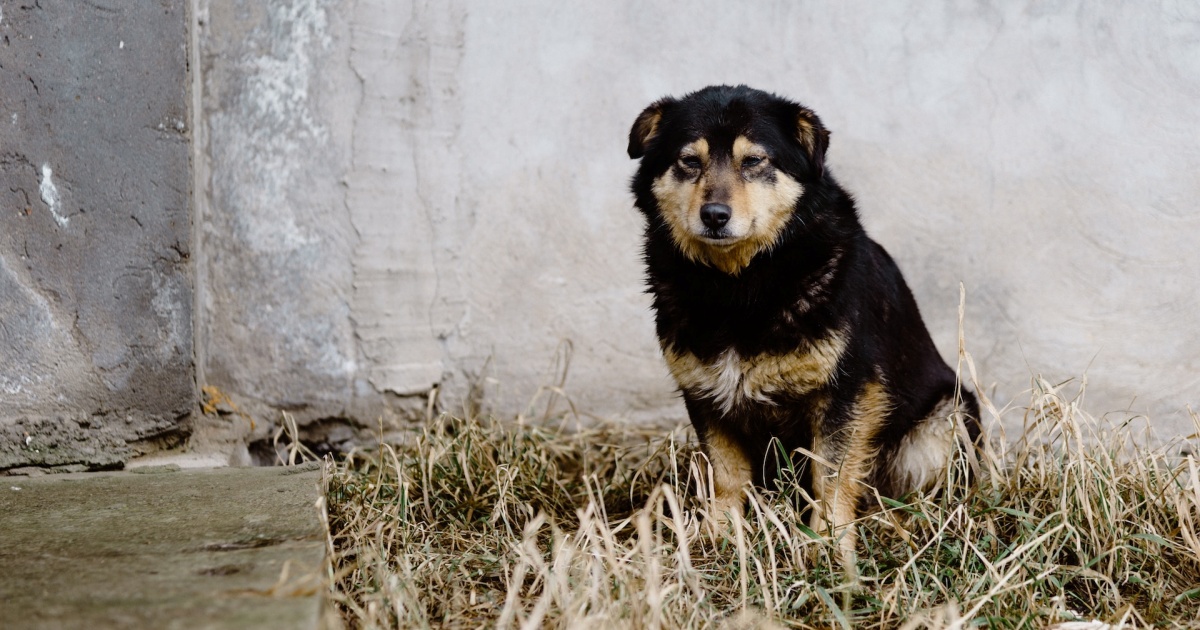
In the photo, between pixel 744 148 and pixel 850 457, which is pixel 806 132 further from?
pixel 850 457

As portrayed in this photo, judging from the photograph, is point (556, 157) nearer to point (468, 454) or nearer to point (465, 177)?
point (465, 177)

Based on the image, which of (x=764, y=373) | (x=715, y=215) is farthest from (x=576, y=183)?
(x=764, y=373)

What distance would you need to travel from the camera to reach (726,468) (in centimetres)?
343

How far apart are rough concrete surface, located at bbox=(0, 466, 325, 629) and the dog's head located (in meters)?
1.46

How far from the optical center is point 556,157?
170 inches

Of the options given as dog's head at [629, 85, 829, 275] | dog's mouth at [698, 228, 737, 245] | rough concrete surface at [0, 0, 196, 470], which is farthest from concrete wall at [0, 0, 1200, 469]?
dog's mouth at [698, 228, 737, 245]

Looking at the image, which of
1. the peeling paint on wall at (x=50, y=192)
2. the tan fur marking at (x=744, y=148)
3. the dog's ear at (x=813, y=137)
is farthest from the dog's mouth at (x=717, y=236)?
the peeling paint on wall at (x=50, y=192)

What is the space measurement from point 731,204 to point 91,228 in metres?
2.36

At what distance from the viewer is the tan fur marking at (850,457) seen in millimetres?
3234

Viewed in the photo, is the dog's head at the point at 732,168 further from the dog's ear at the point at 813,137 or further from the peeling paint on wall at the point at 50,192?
the peeling paint on wall at the point at 50,192

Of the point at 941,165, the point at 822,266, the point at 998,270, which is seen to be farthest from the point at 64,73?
the point at 998,270

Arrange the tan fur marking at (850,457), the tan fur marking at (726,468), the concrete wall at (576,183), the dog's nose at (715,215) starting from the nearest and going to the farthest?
the dog's nose at (715,215)
the tan fur marking at (850,457)
the tan fur marking at (726,468)
the concrete wall at (576,183)

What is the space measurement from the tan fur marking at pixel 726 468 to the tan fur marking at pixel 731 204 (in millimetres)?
584

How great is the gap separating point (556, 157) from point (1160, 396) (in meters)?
2.76
